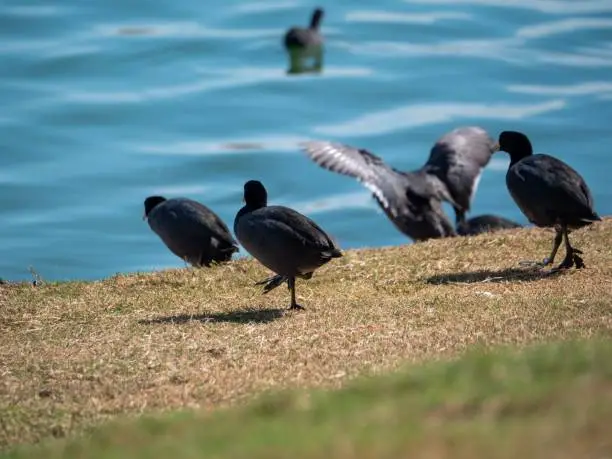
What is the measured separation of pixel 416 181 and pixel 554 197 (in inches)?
183

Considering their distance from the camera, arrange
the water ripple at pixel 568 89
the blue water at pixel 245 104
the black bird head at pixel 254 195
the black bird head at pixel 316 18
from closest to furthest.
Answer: the black bird head at pixel 254 195 → the blue water at pixel 245 104 → the water ripple at pixel 568 89 → the black bird head at pixel 316 18

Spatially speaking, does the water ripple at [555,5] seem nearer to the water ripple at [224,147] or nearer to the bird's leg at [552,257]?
the water ripple at [224,147]

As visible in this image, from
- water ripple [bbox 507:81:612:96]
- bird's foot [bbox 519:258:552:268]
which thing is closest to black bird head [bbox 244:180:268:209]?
bird's foot [bbox 519:258:552:268]

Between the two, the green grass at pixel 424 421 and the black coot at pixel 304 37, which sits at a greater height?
the black coot at pixel 304 37

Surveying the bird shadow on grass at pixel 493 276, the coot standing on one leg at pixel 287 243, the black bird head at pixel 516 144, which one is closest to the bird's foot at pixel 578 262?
the bird shadow on grass at pixel 493 276

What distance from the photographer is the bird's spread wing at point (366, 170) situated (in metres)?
14.5

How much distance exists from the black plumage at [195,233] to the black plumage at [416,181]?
97.2 inches

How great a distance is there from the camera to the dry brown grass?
24.1 ft

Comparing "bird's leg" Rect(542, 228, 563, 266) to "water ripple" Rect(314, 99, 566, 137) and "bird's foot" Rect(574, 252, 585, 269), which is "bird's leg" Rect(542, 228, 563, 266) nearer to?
"bird's foot" Rect(574, 252, 585, 269)

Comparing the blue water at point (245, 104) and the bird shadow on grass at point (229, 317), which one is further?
the blue water at point (245, 104)

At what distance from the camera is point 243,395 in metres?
7.16

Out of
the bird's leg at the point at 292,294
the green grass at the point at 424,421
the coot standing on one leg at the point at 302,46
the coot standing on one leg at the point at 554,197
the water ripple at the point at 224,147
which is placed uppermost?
the coot standing on one leg at the point at 302,46

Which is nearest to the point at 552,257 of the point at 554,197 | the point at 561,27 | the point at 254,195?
the point at 554,197

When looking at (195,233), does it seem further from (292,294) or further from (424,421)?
(424,421)
